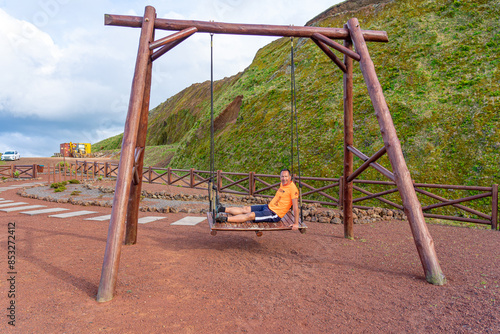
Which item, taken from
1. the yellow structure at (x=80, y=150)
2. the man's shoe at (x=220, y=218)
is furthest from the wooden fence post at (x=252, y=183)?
the yellow structure at (x=80, y=150)

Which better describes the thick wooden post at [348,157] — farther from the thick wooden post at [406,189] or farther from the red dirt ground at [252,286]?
the thick wooden post at [406,189]

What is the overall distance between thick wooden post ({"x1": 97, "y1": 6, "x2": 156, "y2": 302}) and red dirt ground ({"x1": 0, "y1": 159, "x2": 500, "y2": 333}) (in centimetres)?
24

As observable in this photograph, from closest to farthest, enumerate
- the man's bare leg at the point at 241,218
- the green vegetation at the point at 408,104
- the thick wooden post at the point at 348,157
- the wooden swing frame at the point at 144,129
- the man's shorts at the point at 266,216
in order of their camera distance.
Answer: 1. the wooden swing frame at the point at 144,129
2. the man's bare leg at the point at 241,218
3. the man's shorts at the point at 266,216
4. the thick wooden post at the point at 348,157
5. the green vegetation at the point at 408,104

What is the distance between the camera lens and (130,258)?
14.8 feet

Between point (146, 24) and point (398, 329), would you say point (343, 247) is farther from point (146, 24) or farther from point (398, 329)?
point (146, 24)

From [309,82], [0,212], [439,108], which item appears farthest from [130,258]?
[309,82]

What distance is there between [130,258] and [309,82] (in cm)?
1743

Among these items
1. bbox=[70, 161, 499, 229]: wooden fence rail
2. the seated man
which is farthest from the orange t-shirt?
bbox=[70, 161, 499, 229]: wooden fence rail

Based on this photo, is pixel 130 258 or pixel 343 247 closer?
pixel 130 258

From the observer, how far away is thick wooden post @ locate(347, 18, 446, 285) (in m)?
3.64

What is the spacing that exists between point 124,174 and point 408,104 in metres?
14.2

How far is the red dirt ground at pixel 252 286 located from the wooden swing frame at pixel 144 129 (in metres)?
0.32

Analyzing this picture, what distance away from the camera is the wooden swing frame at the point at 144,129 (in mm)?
3535

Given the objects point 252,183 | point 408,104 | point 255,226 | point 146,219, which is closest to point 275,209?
point 255,226
